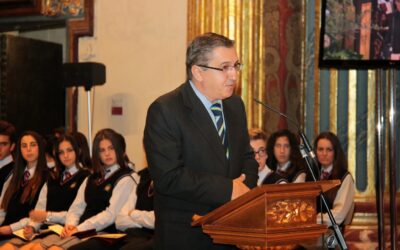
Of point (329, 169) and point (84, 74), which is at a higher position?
point (84, 74)

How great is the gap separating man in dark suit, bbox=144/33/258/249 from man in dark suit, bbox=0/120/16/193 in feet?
13.4

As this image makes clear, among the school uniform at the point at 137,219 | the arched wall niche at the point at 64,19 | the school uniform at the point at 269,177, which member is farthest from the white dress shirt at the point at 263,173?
the arched wall niche at the point at 64,19

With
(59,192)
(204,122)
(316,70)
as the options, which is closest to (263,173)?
(316,70)

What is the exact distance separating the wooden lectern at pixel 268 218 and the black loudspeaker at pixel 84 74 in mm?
4729

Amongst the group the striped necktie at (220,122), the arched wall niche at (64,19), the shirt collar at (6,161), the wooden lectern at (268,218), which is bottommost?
the shirt collar at (6,161)

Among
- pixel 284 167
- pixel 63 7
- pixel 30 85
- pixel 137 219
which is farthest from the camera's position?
pixel 30 85

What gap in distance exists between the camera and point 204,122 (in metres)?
3.35

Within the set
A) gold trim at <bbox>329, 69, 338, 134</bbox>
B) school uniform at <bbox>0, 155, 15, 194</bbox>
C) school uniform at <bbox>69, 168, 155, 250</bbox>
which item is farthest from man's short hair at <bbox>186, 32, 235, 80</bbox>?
school uniform at <bbox>0, 155, 15, 194</bbox>

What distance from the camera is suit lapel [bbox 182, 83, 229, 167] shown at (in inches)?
131

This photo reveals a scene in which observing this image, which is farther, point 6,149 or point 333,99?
A: point 6,149

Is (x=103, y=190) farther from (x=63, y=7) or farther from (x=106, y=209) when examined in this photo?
(x=63, y=7)

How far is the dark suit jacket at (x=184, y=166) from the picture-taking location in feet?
10.5

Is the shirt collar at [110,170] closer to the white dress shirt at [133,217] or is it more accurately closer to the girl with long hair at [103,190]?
the girl with long hair at [103,190]

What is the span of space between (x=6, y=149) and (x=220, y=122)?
4.32m
